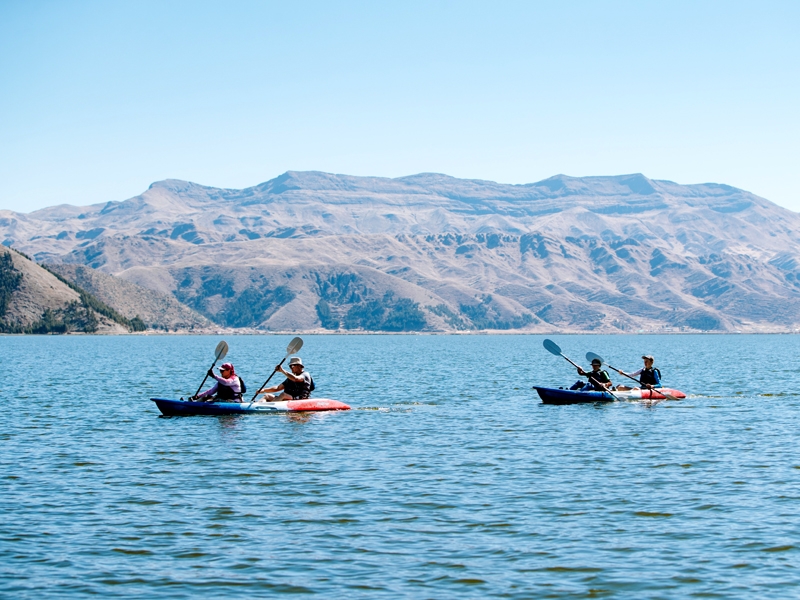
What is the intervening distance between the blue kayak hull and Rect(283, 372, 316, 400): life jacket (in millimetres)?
12226

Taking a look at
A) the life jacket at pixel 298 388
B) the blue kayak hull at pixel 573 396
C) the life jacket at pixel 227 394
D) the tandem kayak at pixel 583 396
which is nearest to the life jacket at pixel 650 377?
the tandem kayak at pixel 583 396

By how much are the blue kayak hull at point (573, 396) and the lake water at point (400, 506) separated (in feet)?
8.87

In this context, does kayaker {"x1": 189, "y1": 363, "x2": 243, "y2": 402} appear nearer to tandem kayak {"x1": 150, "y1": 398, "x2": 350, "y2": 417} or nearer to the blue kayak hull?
tandem kayak {"x1": 150, "y1": 398, "x2": 350, "y2": 417}

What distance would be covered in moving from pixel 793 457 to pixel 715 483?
19.9 ft

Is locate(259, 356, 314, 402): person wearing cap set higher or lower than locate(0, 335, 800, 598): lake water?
higher

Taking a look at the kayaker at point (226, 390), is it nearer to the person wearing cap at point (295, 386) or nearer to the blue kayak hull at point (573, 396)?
the person wearing cap at point (295, 386)

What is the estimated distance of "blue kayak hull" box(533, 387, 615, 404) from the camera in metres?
48.1

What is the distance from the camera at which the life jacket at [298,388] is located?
1731 inches

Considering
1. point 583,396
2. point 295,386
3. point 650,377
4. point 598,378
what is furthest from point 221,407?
point 650,377

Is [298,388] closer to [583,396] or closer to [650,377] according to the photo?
[583,396]

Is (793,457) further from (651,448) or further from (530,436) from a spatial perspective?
(530,436)

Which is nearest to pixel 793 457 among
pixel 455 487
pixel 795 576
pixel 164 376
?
pixel 455 487

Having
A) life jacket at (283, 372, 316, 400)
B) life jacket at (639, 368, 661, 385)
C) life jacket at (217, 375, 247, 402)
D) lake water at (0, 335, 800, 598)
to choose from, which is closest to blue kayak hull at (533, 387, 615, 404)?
lake water at (0, 335, 800, 598)

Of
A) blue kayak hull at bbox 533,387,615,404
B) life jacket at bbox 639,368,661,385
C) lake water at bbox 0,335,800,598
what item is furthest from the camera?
life jacket at bbox 639,368,661,385
